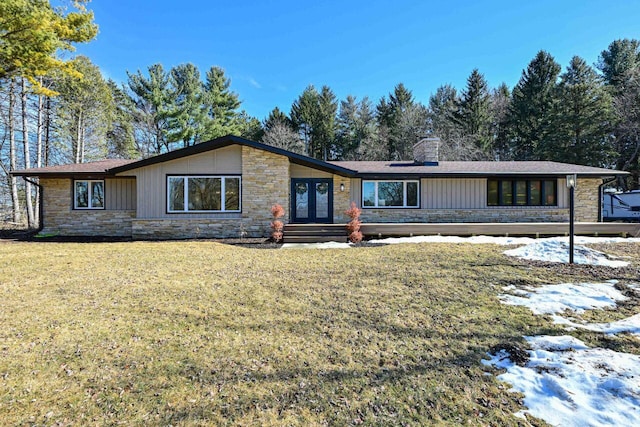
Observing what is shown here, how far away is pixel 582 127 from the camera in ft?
73.1

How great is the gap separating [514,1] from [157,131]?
2506 cm

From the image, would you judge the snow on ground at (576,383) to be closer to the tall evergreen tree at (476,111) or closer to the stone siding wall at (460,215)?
the stone siding wall at (460,215)

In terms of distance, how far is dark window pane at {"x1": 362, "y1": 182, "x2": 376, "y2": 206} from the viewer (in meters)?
13.0

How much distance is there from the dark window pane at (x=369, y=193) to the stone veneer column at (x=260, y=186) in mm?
3586

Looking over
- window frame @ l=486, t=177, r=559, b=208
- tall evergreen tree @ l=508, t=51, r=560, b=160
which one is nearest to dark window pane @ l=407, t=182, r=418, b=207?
window frame @ l=486, t=177, r=559, b=208

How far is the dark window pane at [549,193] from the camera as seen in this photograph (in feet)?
43.3

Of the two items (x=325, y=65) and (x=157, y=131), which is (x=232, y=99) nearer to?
(x=157, y=131)

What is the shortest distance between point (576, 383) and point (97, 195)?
1525cm

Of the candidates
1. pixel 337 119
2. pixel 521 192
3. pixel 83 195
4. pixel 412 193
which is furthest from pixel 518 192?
pixel 337 119

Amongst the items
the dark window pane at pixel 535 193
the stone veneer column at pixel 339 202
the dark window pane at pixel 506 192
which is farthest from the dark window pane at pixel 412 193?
the dark window pane at pixel 535 193

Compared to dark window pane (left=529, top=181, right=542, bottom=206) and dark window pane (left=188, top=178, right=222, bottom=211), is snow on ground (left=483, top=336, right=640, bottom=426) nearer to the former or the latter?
dark window pane (left=188, top=178, right=222, bottom=211)

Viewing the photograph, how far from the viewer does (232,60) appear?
2675 centimetres

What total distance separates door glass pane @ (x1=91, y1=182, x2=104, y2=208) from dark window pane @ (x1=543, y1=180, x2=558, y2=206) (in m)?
18.7

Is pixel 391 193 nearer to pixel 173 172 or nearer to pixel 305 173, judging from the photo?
pixel 305 173
